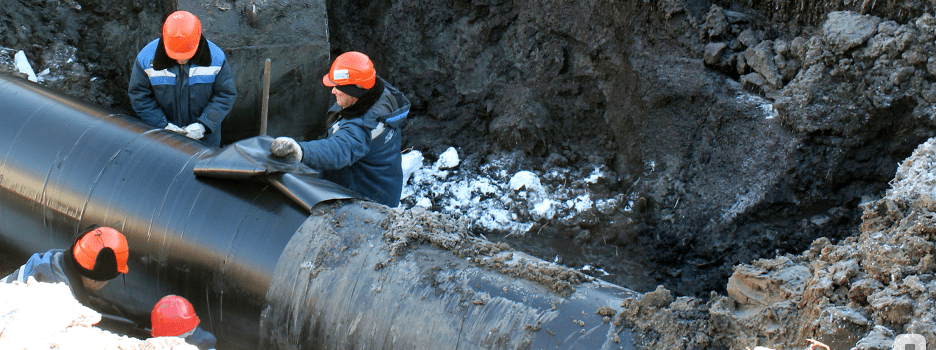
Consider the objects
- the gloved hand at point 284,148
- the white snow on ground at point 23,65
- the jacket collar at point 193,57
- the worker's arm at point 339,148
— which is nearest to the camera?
the gloved hand at point 284,148

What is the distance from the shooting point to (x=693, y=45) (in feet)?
16.1

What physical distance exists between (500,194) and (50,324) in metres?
3.90

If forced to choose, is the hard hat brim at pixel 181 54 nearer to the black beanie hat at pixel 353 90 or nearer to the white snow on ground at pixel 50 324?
the black beanie hat at pixel 353 90

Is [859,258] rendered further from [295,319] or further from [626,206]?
[626,206]

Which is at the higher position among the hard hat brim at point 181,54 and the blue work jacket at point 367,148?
the hard hat brim at point 181,54

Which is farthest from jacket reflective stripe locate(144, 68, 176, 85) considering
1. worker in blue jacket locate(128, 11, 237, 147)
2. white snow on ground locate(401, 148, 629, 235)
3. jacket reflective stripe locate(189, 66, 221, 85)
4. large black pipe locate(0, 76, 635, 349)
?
white snow on ground locate(401, 148, 629, 235)

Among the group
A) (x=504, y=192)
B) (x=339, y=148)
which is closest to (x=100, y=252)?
(x=339, y=148)

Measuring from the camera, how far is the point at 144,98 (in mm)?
4340

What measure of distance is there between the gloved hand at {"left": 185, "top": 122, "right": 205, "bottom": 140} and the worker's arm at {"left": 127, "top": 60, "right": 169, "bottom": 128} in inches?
5.7

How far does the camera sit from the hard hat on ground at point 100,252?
8.87ft

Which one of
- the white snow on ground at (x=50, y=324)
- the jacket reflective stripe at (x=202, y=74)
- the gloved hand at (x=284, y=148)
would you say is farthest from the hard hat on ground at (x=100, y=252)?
the jacket reflective stripe at (x=202, y=74)

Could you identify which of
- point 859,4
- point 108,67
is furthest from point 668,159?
point 108,67

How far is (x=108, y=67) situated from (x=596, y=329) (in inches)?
182

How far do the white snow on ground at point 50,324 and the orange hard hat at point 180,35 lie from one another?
96.6 inches
